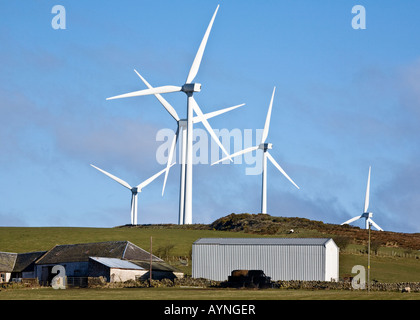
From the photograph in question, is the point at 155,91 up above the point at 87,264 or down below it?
above

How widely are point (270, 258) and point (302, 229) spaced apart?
50894 mm

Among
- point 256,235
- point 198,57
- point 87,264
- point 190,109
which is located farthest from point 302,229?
point 87,264

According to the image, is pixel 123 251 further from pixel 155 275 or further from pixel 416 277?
pixel 416 277

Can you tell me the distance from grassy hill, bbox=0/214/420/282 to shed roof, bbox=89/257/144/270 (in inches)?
412

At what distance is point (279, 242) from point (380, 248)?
40.0m

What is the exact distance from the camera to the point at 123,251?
8338 centimetres

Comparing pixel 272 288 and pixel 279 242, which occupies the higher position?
pixel 279 242

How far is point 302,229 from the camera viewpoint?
412 feet

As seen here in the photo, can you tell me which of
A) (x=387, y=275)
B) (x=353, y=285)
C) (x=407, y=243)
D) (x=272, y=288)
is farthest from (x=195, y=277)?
(x=407, y=243)

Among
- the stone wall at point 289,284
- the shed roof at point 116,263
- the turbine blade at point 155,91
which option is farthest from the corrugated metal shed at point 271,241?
the turbine blade at point 155,91

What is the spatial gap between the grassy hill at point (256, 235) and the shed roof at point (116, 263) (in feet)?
34.3

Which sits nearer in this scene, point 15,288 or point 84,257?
point 15,288

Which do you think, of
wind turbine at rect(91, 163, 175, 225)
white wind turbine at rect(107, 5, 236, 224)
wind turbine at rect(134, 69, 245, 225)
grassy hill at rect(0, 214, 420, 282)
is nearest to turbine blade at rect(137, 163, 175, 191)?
wind turbine at rect(91, 163, 175, 225)

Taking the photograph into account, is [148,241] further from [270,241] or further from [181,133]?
[270,241]
